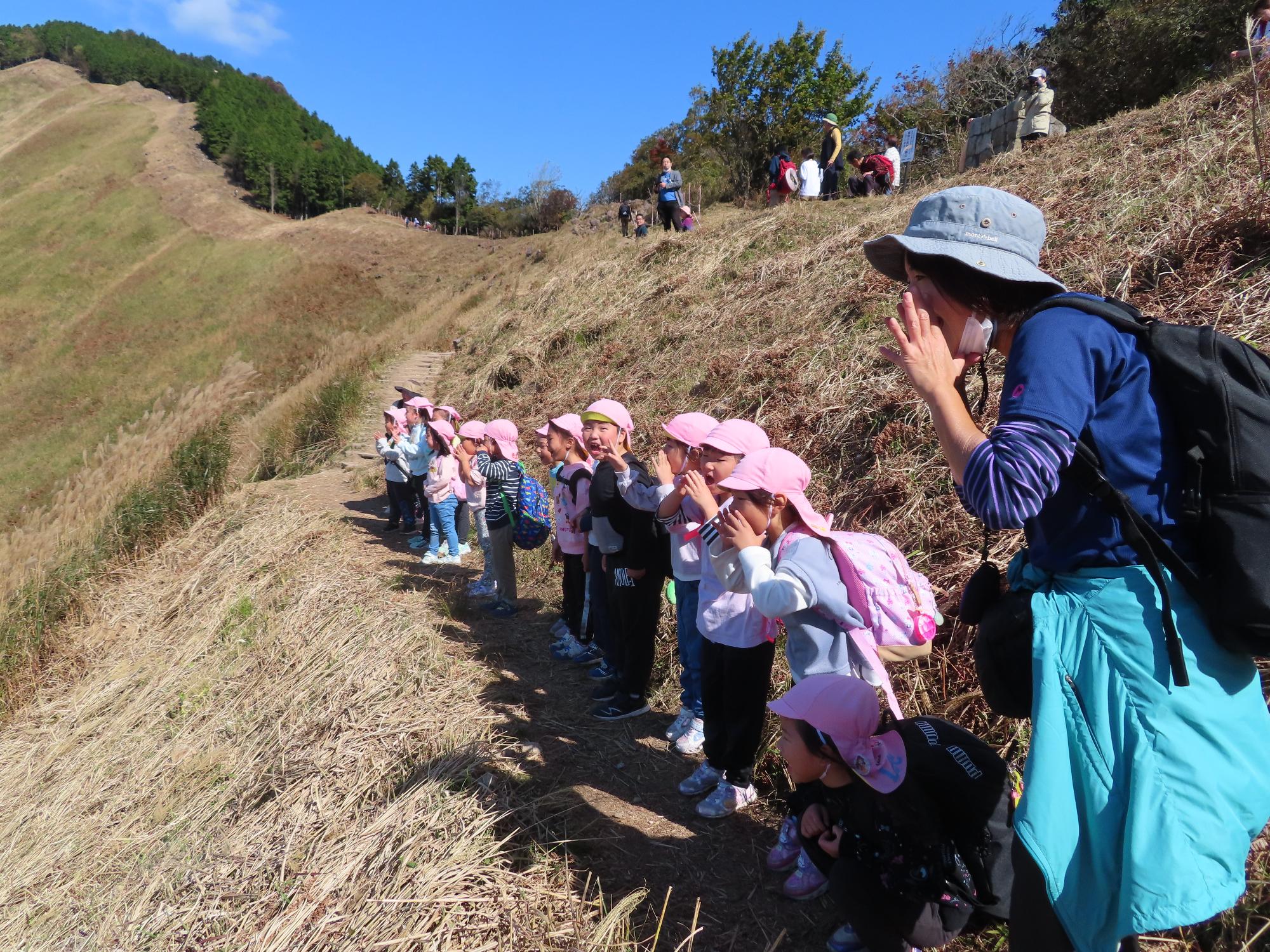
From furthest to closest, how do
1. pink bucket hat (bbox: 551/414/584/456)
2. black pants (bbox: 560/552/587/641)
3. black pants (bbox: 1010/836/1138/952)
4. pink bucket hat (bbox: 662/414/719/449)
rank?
black pants (bbox: 560/552/587/641), pink bucket hat (bbox: 551/414/584/456), pink bucket hat (bbox: 662/414/719/449), black pants (bbox: 1010/836/1138/952)

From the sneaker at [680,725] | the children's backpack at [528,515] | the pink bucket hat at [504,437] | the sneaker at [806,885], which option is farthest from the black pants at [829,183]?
the sneaker at [806,885]

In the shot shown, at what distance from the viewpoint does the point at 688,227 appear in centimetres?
1414

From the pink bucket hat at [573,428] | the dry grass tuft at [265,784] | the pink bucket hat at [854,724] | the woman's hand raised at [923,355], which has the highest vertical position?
the woman's hand raised at [923,355]

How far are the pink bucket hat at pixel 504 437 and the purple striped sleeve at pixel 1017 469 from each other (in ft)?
15.0

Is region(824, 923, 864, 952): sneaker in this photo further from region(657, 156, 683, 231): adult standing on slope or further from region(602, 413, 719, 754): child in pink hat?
region(657, 156, 683, 231): adult standing on slope

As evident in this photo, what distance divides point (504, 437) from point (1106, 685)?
4.79 meters

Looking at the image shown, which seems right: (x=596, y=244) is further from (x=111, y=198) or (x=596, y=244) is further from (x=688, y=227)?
(x=111, y=198)

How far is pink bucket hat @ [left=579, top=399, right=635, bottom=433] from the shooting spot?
13.7 feet

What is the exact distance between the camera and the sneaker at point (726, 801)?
10.7ft

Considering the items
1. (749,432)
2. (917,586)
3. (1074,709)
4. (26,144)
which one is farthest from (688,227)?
(26,144)

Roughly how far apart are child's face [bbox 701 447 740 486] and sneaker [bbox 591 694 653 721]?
5.35 ft

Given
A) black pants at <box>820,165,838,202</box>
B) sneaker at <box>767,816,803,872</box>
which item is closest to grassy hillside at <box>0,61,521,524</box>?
black pants at <box>820,165,838,202</box>

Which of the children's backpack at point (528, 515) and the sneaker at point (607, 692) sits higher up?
the children's backpack at point (528, 515)

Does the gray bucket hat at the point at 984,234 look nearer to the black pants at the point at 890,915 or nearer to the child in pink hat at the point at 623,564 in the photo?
the black pants at the point at 890,915
